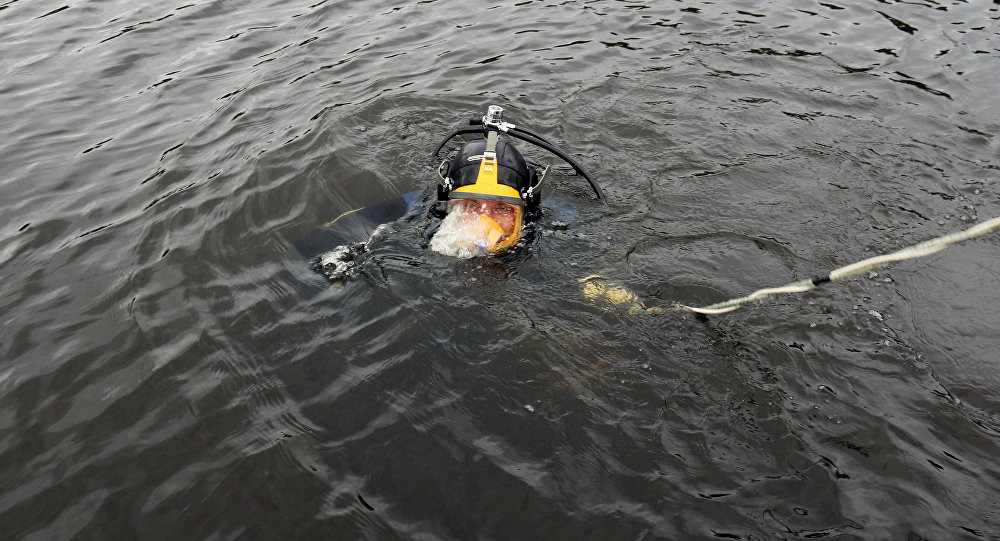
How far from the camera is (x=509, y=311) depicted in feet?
14.9

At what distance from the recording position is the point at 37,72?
850cm

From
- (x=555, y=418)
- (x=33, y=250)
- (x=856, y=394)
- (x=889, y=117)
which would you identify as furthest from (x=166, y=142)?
(x=889, y=117)

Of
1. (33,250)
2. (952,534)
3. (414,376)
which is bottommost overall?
(952,534)

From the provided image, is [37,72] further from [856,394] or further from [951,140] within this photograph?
[951,140]

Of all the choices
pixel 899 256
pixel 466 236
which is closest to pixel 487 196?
pixel 466 236

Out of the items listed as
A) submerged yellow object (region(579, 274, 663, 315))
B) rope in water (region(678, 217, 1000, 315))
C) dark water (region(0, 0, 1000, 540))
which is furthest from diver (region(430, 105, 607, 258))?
rope in water (region(678, 217, 1000, 315))

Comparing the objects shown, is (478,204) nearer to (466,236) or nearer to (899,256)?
(466,236)

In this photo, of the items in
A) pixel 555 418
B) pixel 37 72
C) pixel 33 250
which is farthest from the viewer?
pixel 37 72

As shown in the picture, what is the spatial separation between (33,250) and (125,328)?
1.64m

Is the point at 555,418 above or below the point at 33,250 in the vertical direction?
below

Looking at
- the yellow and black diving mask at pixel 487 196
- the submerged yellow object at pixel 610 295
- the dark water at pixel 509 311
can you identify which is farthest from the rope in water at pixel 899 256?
the yellow and black diving mask at pixel 487 196

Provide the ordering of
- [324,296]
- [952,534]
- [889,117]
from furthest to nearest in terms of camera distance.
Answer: [889,117]
[324,296]
[952,534]

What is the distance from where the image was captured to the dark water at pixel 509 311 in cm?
336

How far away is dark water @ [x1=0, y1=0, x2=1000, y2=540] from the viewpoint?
3.36m
